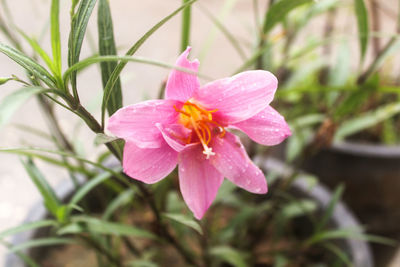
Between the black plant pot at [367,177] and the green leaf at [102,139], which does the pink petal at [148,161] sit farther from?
the black plant pot at [367,177]

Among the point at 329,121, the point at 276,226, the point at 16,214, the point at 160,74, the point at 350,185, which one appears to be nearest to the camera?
the point at 329,121

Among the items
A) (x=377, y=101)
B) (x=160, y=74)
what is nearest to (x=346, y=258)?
(x=377, y=101)

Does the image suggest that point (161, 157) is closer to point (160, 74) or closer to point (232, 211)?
point (232, 211)

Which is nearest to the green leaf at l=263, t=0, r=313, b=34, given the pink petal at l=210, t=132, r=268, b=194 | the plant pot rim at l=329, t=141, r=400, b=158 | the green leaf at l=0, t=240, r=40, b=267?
the pink petal at l=210, t=132, r=268, b=194

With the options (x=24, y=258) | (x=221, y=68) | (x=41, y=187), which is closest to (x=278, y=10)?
(x=41, y=187)

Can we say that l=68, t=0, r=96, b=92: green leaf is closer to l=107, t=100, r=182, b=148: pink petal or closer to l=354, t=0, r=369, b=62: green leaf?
l=107, t=100, r=182, b=148: pink petal

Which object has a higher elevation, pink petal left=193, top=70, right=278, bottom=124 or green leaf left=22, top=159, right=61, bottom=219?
pink petal left=193, top=70, right=278, bottom=124

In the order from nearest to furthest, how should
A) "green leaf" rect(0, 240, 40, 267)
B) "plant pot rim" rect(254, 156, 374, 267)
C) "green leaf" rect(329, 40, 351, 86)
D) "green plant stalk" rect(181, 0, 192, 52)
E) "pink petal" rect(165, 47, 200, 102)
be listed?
"pink petal" rect(165, 47, 200, 102) → "green plant stalk" rect(181, 0, 192, 52) → "green leaf" rect(0, 240, 40, 267) → "plant pot rim" rect(254, 156, 374, 267) → "green leaf" rect(329, 40, 351, 86)

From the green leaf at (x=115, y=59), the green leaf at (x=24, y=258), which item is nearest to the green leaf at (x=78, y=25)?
the green leaf at (x=115, y=59)
